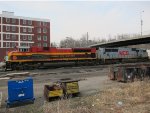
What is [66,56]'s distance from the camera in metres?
39.3

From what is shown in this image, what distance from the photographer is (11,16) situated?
A: 253ft

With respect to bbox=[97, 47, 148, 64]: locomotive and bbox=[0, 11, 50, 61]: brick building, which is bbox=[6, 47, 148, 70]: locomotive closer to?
bbox=[97, 47, 148, 64]: locomotive

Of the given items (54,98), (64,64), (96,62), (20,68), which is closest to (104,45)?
(96,62)

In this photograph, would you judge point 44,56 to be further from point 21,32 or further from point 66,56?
point 21,32

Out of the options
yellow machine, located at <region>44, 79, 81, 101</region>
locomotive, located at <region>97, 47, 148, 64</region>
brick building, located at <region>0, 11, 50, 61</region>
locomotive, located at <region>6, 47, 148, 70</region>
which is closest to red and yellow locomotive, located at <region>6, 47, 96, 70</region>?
locomotive, located at <region>6, 47, 148, 70</region>

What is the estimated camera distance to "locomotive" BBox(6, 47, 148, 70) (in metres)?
34.7

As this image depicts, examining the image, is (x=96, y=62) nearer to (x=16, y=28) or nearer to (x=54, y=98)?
Answer: (x=54, y=98)

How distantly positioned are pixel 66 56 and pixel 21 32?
44.7m

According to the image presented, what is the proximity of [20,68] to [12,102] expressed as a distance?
2331 cm

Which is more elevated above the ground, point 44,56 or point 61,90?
point 44,56

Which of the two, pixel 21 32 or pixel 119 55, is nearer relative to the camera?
pixel 119 55

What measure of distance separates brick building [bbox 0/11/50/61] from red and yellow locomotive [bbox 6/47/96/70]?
3962 cm

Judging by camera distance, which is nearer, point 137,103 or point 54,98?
point 137,103

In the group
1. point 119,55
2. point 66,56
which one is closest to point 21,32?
point 119,55
